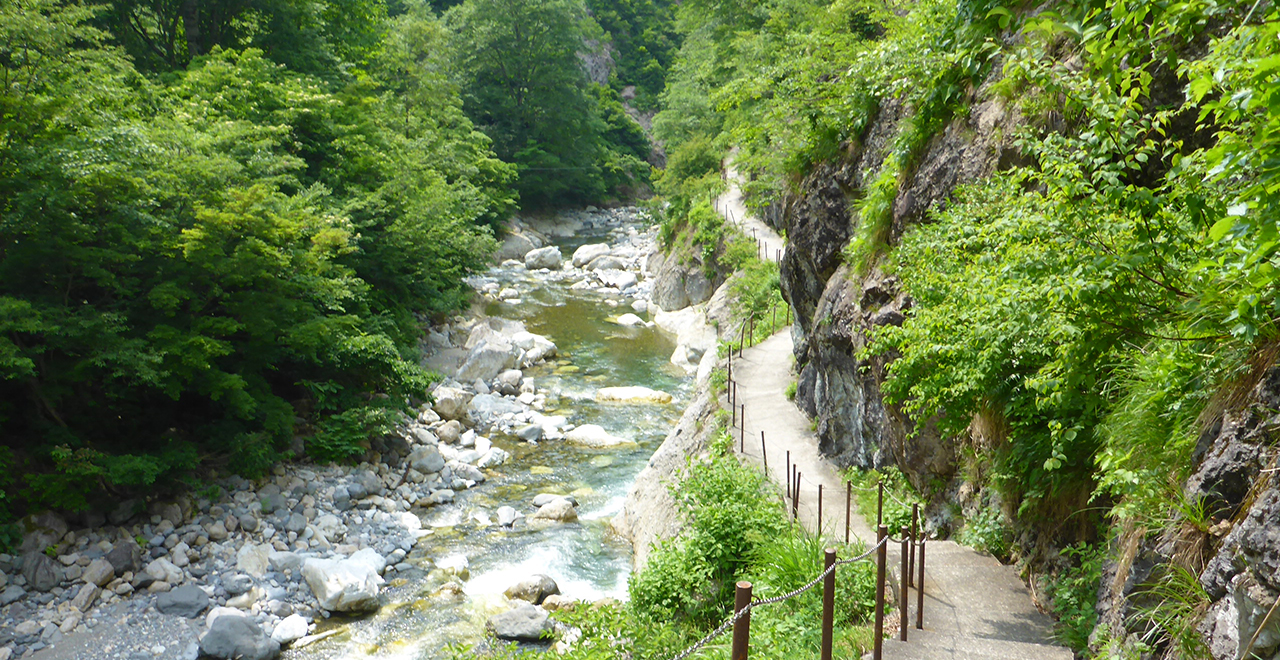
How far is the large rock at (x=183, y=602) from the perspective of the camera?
1015 cm

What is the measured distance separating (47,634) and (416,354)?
32.2ft

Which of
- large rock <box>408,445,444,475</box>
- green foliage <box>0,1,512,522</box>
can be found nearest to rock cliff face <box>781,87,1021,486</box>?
large rock <box>408,445,444,475</box>

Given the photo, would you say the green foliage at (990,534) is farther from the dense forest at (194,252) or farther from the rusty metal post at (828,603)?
the dense forest at (194,252)

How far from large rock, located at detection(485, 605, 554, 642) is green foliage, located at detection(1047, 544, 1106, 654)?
20.2 feet

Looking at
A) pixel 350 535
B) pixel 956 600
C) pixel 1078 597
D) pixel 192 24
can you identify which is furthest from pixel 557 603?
pixel 192 24

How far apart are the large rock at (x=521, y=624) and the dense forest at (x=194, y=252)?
5363mm

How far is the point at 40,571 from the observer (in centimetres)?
1013

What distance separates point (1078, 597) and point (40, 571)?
38.0 feet

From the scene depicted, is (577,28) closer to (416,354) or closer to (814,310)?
(416,354)

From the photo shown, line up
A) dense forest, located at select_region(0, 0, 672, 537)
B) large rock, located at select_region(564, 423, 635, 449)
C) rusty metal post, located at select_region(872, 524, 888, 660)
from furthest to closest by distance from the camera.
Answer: large rock, located at select_region(564, 423, 635, 449), dense forest, located at select_region(0, 0, 672, 537), rusty metal post, located at select_region(872, 524, 888, 660)

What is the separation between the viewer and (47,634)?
942cm

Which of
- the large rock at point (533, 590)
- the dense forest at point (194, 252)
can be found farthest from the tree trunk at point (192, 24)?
the large rock at point (533, 590)

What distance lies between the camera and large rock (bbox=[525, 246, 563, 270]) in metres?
34.8

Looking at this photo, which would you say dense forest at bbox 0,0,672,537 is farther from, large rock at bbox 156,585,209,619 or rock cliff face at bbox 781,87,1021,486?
rock cliff face at bbox 781,87,1021,486
